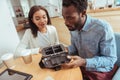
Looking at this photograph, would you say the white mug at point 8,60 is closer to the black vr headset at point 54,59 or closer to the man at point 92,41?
the black vr headset at point 54,59

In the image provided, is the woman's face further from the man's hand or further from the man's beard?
the man's hand

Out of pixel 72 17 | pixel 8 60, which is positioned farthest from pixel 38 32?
pixel 72 17

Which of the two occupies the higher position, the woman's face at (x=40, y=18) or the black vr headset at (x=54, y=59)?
the woman's face at (x=40, y=18)

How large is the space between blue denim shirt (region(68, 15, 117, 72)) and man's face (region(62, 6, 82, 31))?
0.07 meters

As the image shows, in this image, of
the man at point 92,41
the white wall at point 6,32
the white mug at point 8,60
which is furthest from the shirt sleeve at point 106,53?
the white wall at point 6,32

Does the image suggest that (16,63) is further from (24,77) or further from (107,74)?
(107,74)

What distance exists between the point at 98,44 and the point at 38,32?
83cm

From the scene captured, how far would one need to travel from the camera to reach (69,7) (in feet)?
3.45

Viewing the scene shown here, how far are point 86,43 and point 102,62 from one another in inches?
8.3

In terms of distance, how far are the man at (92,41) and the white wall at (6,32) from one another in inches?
34.4

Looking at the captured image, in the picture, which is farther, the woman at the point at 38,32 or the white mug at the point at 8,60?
the woman at the point at 38,32

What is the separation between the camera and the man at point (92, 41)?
1.05 meters

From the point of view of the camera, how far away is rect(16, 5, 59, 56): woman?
5.28 ft

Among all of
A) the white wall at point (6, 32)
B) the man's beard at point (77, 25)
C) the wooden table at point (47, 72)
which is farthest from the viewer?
the white wall at point (6, 32)
